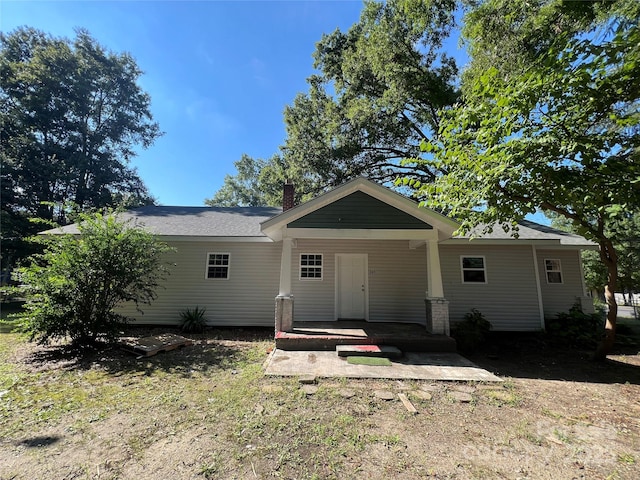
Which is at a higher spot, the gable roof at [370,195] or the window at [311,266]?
the gable roof at [370,195]

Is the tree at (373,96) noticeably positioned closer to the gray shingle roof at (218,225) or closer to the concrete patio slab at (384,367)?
the gray shingle roof at (218,225)

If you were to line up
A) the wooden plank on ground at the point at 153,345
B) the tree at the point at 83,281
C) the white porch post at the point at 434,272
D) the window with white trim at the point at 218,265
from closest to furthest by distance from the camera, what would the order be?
1. the tree at the point at 83,281
2. the wooden plank on ground at the point at 153,345
3. the white porch post at the point at 434,272
4. the window with white trim at the point at 218,265

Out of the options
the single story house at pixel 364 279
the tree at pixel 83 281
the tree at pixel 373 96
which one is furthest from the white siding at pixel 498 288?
the tree at pixel 83 281

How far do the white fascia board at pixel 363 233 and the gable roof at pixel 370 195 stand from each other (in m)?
0.28

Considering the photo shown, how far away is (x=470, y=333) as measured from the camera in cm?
712

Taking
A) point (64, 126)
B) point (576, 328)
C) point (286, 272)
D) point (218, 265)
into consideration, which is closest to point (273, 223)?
point (286, 272)

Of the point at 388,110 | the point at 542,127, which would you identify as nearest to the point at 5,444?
the point at 542,127

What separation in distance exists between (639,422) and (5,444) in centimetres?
754

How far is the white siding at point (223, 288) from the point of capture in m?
9.01

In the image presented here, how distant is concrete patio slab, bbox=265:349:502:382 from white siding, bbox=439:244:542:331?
3436 mm

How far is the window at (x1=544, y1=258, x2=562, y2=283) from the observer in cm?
955

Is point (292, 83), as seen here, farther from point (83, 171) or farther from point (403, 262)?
point (83, 171)

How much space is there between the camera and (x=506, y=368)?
581cm

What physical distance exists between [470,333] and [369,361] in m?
3.22
